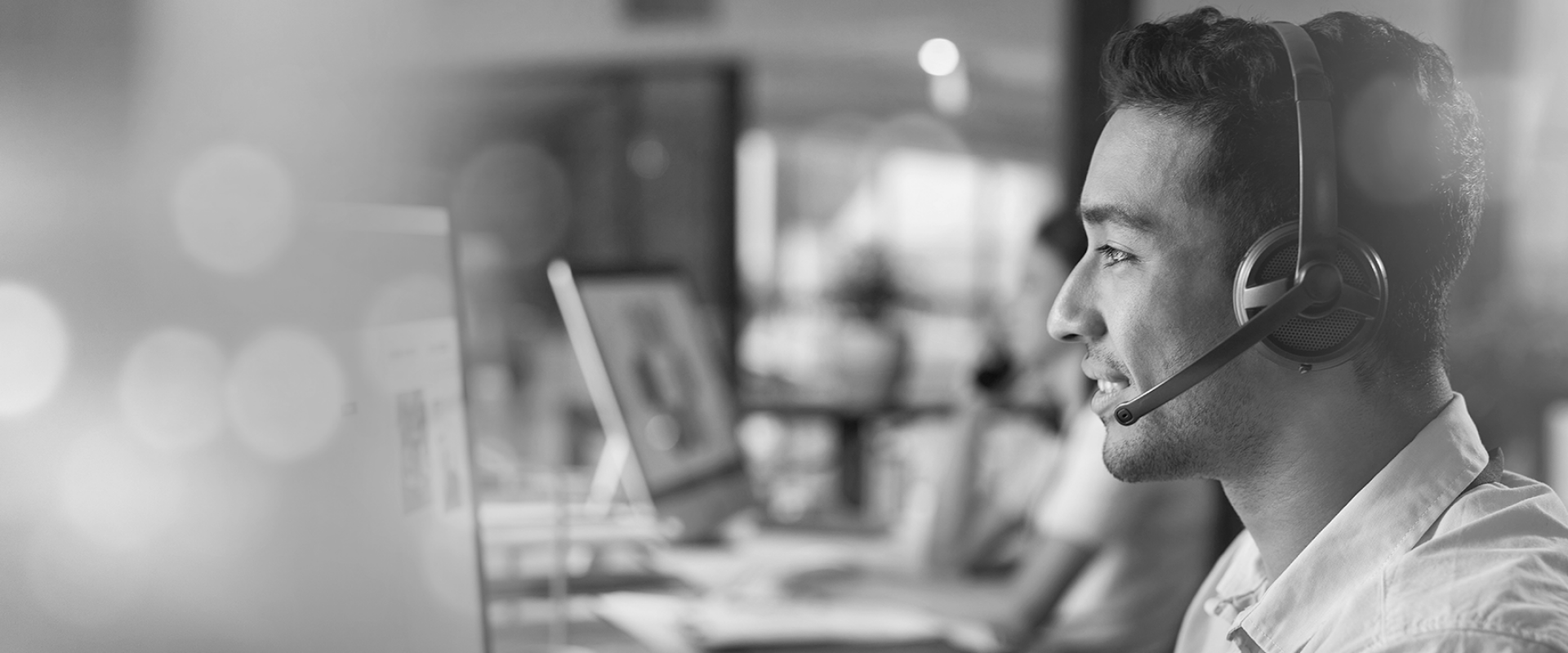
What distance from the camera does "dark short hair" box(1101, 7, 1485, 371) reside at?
30.2 inches

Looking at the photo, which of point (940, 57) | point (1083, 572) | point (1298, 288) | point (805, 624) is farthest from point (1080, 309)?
point (940, 57)

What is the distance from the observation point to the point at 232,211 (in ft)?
3.49

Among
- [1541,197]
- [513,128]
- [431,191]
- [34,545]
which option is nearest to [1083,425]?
[431,191]

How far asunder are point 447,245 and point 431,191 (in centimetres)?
10

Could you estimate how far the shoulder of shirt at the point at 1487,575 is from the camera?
24.3 inches

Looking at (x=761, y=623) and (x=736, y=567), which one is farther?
(x=736, y=567)

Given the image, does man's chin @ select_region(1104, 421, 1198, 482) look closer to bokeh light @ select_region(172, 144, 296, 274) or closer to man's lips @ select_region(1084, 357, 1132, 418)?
man's lips @ select_region(1084, 357, 1132, 418)

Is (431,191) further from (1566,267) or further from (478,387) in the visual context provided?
(1566,267)

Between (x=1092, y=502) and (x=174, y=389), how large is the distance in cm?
114

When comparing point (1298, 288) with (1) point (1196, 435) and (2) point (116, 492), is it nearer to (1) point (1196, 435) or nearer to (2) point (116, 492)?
(1) point (1196, 435)

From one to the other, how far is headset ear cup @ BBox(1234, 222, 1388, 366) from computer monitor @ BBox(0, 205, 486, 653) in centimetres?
60

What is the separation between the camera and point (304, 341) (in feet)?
2.86

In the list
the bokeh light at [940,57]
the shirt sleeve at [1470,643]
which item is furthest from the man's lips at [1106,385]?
the bokeh light at [940,57]

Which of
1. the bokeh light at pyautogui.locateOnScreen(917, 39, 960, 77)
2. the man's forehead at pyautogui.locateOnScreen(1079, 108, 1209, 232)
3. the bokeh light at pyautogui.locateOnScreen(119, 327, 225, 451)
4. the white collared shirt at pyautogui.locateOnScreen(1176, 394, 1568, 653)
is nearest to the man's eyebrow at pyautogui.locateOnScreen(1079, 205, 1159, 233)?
the man's forehead at pyautogui.locateOnScreen(1079, 108, 1209, 232)
